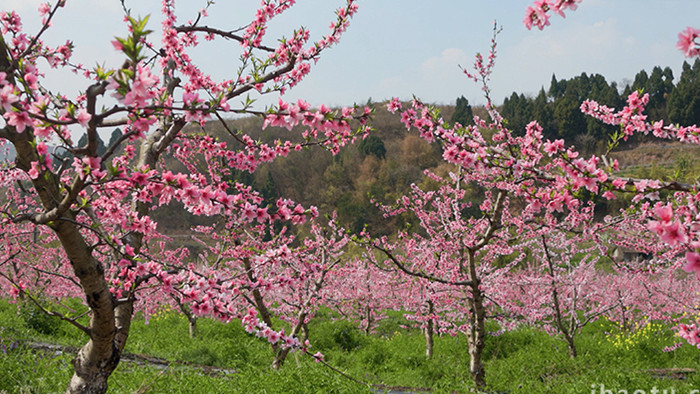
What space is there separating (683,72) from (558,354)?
57.2m

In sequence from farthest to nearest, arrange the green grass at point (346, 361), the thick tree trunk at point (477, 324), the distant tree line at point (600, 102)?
the distant tree line at point (600, 102), the thick tree trunk at point (477, 324), the green grass at point (346, 361)

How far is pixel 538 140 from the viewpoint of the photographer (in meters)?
4.25

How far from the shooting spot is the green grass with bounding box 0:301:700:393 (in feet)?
17.0

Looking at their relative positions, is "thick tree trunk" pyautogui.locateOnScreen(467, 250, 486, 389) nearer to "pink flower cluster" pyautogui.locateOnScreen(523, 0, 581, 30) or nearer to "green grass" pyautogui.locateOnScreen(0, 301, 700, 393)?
"green grass" pyautogui.locateOnScreen(0, 301, 700, 393)

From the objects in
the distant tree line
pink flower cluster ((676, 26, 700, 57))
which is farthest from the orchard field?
the distant tree line

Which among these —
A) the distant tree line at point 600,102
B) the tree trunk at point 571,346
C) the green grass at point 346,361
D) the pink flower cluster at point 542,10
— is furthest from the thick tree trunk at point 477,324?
the distant tree line at point 600,102

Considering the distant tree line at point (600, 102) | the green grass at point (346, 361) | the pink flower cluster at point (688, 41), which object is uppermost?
the distant tree line at point (600, 102)

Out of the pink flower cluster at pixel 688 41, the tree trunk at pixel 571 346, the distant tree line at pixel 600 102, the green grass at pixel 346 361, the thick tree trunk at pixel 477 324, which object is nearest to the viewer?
the pink flower cluster at pixel 688 41

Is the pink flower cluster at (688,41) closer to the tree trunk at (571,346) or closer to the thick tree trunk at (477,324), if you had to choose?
the thick tree trunk at (477,324)

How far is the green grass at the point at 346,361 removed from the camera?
5.18m

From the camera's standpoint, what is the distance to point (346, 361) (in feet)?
32.2

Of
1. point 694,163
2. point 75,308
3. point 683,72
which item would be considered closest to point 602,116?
point 75,308

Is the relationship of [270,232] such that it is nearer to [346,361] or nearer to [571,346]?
[346,361]

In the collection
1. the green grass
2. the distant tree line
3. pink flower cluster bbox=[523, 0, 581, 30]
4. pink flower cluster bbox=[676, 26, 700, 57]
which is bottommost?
the green grass
